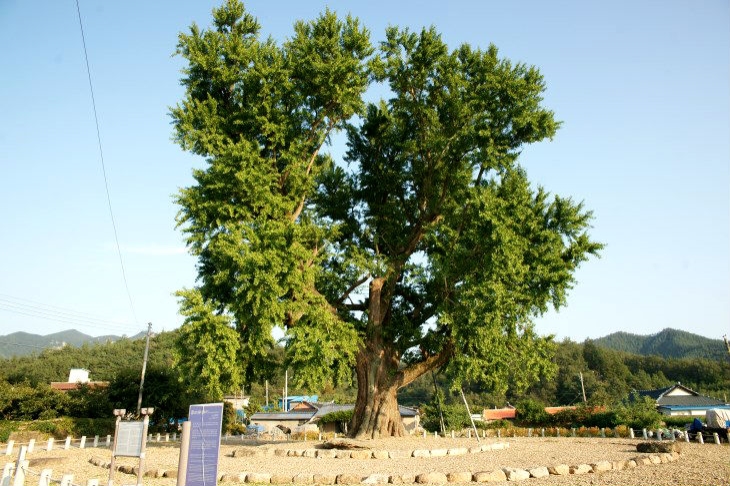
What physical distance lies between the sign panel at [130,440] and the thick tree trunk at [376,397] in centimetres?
1263

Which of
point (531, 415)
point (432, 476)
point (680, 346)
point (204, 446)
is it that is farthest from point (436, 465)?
point (680, 346)

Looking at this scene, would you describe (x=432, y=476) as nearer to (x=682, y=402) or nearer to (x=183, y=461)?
Answer: (x=183, y=461)

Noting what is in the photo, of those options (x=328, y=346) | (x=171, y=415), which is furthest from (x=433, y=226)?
(x=171, y=415)

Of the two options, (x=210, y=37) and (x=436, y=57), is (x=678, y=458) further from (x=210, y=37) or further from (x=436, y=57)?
(x=210, y=37)

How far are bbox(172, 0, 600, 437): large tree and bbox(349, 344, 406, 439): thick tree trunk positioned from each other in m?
0.06

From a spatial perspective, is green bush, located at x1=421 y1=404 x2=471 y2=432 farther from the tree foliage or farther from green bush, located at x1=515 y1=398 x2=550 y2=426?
the tree foliage

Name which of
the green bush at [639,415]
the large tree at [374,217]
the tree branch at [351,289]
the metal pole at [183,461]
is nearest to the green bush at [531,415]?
the green bush at [639,415]

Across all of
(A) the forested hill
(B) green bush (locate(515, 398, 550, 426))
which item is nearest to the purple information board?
(B) green bush (locate(515, 398, 550, 426))

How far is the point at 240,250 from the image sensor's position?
18031 millimetres

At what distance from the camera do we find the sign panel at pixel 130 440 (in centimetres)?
986

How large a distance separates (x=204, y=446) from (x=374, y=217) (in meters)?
17.0

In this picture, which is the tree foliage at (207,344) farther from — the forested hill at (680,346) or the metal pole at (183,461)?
the forested hill at (680,346)

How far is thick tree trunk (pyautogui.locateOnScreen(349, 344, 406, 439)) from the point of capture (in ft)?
70.1

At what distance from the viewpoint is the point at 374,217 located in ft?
80.7
